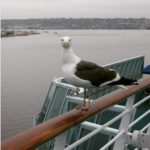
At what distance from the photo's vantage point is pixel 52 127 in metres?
1.44

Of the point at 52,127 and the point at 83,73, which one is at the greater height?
the point at 83,73

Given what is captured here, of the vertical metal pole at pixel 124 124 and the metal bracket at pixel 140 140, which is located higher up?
the vertical metal pole at pixel 124 124

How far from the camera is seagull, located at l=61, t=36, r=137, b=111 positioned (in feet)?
6.40

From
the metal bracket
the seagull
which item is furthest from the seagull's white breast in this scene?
the metal bracket

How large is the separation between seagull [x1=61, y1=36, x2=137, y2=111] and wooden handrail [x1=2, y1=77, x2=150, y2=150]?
0.08 m

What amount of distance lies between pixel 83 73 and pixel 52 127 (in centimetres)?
57

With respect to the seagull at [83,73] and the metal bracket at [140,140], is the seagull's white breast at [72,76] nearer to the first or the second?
the seagull at [83,73]

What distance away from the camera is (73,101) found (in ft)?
18.9

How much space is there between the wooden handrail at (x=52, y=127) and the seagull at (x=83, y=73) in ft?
0.27

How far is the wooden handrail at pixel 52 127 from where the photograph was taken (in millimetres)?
1254

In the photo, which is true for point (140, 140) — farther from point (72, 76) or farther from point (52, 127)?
point (52, 127)

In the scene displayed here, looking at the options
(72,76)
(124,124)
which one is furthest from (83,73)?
(124,124)

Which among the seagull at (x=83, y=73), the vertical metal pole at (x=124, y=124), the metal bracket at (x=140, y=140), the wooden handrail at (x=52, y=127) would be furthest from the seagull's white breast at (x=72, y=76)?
the metal bracket at (x=140, y=140)

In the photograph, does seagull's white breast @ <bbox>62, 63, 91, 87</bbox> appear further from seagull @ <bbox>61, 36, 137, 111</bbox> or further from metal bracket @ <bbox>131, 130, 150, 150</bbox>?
metal bracket @ <bbox>131, 130, 150, 150</bbox>
